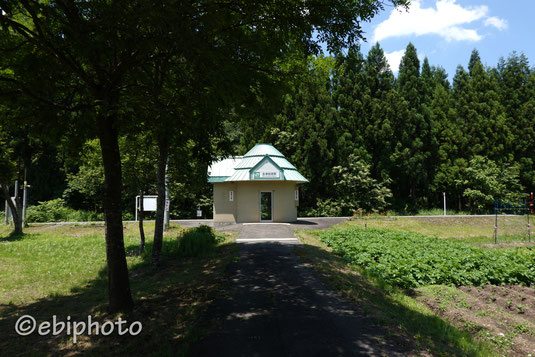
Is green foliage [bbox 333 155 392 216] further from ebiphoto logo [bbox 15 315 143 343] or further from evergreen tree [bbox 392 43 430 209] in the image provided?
ebiphoto logo [bbox 15 315 143 343]

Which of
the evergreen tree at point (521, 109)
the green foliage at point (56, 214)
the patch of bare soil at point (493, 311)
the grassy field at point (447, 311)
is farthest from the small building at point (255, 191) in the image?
the evergreen tree at point (521, 109)

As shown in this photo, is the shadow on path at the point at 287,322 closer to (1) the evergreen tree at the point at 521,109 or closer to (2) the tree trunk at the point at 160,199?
(2) the tree trunk at the point at 160,199

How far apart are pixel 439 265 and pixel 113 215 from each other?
790cm

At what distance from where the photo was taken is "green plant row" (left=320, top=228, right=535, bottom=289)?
23.9 ft

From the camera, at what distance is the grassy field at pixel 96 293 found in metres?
4.18

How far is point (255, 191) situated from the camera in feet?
63.5

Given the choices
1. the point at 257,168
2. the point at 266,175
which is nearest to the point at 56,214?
the point at 257,168

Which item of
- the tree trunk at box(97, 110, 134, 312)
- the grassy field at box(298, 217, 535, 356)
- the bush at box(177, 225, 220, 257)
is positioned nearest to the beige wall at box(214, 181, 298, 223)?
the bush at box(177, 225, 220, 257)

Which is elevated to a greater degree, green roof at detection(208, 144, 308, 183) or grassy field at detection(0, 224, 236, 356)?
green roof at detection(208, 144, 308, 183)

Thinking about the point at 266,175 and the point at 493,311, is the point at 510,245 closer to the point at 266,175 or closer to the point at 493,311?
the point at 493,311

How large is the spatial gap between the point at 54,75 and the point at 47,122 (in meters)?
0.92

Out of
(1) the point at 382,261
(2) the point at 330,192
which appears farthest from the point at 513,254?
(2) the point at 330,192

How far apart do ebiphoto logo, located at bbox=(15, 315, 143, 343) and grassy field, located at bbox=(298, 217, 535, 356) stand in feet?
13.1

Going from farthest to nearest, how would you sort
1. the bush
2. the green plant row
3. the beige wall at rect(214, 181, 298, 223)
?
the beige wall at rect(214, 181, 298, 223) < the bush < the green plant row
